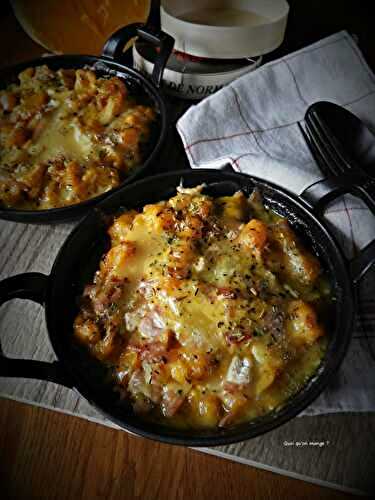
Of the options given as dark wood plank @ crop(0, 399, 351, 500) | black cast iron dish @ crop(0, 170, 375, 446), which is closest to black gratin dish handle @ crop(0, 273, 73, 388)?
black cast iron dish @ crop(0, 170, 375, 446)

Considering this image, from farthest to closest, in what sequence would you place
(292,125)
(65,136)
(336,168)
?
(292,125)
(65,136)
(336,168)

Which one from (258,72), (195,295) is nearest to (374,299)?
(195,295)

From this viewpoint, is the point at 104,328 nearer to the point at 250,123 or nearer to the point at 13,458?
the point at 13,458

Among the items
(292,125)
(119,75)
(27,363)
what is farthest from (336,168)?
(27,363)

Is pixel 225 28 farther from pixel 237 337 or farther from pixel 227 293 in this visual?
pixel 237 337

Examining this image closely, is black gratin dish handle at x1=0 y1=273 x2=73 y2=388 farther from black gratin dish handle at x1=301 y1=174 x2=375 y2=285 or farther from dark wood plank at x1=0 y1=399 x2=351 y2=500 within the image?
black gratin dish handle at x1=301 y1=174 x2=375 y2=285
